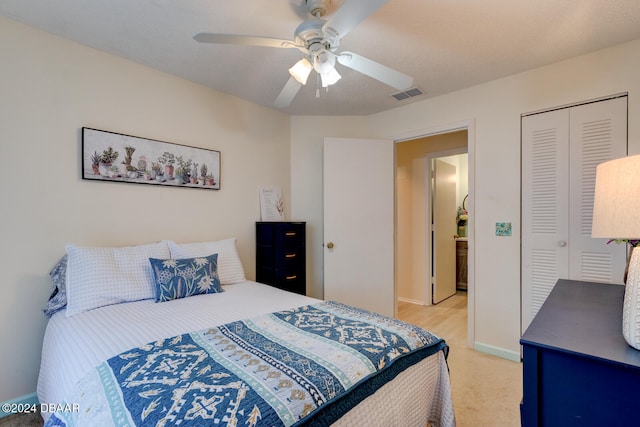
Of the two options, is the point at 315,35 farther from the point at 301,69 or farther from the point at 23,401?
the point at 23,401

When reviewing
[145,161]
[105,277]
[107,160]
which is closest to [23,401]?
[105,277]

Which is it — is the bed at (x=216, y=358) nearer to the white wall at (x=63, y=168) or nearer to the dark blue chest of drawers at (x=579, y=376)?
the white wall at (x=63, y=168)

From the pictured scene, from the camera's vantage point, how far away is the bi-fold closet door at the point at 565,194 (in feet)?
6.98

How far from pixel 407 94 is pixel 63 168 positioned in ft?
9.57

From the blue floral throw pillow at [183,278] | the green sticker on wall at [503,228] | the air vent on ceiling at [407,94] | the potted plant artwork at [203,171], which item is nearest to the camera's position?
the blue floral throw pillow at [183,278]

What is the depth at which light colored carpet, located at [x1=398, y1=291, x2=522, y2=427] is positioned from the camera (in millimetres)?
1808

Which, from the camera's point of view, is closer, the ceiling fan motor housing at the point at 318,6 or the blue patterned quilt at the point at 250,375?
the blue patterned quilt at the point at 250,375

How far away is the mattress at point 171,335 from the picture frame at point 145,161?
1001mm

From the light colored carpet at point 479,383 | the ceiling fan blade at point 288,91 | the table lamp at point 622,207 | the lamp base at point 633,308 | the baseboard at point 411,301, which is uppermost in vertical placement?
the ceiling fan blade at point 288,91

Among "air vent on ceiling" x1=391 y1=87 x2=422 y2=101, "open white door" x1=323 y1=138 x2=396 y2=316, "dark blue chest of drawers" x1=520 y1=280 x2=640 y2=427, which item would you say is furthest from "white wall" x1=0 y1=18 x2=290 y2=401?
"dark blue chest of drawers" x1=520 y1=280 x2=640 y2=427

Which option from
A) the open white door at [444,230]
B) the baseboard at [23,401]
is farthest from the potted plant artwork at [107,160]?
the open white door at [444,230]

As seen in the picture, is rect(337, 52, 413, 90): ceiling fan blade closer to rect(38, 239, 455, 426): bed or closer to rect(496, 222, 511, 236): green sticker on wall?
rect(38, 239, 455, 426): bed

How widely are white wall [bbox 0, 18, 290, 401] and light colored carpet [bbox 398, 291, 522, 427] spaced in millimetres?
2393

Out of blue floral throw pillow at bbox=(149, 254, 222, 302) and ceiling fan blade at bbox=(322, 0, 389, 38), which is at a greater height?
ceiling fan blade at bbox=(322, 0, 389, 38)
